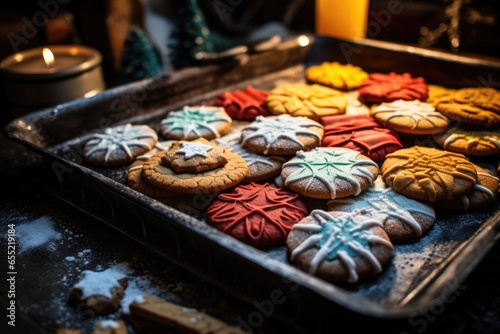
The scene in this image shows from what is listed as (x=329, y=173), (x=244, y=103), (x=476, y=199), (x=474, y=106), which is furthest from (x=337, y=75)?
(x=476, y=199)

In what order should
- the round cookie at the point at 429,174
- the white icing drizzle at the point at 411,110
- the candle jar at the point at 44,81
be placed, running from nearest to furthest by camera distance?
the round cookie at the point at 429,174, the white icing drizzle at the point at 411,110, the candle jar at the point at 44,81

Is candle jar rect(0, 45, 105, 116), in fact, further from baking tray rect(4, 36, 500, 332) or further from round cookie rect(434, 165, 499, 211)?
round cookie rect(434, 165, 499, 211)

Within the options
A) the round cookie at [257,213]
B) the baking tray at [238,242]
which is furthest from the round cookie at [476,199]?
the round cookie at [257,213]

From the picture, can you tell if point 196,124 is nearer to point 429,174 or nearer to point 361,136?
point 361,136

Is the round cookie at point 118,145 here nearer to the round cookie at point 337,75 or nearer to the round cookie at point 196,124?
the round cookie at point 196,124

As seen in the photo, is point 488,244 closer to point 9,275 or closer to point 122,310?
point 122,310

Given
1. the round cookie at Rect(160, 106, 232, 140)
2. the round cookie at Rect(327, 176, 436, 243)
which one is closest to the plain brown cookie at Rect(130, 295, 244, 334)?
the round cookie at Rect(327, 176, 436, 243)

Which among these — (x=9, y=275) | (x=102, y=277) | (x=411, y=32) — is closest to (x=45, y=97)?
(x=9, y=275)
